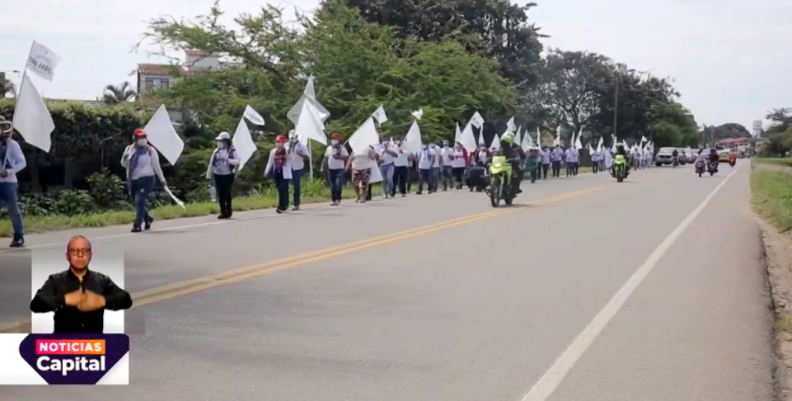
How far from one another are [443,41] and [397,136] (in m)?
10.4

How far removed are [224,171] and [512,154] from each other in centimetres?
726

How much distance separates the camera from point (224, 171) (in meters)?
18.2

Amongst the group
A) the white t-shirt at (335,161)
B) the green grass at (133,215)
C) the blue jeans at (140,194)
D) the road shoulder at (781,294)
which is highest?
the white t-shirt at (335,161)

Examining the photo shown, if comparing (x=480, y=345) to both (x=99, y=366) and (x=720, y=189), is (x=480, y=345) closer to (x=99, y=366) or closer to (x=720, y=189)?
(x=99, y=366)

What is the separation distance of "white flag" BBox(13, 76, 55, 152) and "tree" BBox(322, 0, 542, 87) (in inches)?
1313

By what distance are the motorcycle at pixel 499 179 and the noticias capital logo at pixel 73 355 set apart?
1720 centimetres

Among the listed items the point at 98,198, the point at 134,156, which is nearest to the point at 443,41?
the point at 98,198

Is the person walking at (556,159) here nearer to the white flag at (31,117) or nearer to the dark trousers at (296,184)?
the dark trousers at (296,184)

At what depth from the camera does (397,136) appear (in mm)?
38719

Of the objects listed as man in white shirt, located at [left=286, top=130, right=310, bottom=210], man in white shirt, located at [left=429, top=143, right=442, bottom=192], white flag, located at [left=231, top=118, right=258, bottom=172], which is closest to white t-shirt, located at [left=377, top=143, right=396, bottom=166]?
white flag, located at [left=231, top=118, right=258, bottom=172]

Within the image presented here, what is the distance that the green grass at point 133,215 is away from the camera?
15570 millimetres

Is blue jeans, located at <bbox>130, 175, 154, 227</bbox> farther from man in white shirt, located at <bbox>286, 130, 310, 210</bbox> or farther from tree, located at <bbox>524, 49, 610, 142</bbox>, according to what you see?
tree, located at <bbox>524, 49, 610, 142</bbox>

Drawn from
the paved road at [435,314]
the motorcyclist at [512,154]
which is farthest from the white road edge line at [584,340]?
the motorcyclist at [512,154]

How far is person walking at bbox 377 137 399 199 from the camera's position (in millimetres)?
26375
